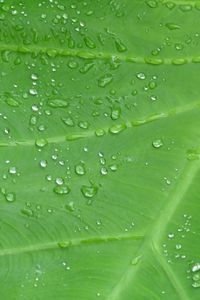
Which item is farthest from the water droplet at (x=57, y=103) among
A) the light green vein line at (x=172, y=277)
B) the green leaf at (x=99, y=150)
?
the light green vein line at (x=172, y=277)

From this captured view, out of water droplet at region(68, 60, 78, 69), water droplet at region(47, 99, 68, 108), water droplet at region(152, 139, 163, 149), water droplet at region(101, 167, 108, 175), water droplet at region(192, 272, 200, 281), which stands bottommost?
water droplet at region(192, 272, 200, 281)

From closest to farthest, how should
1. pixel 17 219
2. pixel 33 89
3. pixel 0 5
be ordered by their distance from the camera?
1. pixel 17 219
2. pixel 33 89
3. pixel 0 5

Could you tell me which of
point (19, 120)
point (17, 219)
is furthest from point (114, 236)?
point (19, 120)

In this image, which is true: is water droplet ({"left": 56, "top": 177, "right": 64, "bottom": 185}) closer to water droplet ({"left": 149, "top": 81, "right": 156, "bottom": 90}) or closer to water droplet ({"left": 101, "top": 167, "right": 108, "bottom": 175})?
water droplet ({"left": 101, "top": 167, "right": 108, "bottom": 175})

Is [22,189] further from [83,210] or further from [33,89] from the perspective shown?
[33,89]

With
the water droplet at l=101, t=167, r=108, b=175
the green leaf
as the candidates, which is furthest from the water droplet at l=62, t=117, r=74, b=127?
the water droplet at l=101, t=167, r=108, b=175

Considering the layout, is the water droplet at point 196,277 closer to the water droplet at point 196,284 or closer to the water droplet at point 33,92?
the water droplet at point 196,284

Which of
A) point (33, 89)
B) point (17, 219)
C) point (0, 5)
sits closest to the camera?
point (17, 219)
